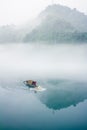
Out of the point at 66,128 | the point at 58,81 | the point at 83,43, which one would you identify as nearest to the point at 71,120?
the point at 66,128

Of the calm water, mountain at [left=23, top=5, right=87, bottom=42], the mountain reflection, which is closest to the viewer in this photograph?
the calm water

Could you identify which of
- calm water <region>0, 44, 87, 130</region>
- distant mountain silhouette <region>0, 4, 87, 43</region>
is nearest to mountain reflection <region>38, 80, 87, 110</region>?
calm water <region>0, 44, 87, 130</region>

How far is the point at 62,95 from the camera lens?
81.1 feet

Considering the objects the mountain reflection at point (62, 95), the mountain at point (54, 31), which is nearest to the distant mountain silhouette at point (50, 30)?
the mountain at point (54, 31)

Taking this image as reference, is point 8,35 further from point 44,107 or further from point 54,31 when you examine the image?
point 44,107

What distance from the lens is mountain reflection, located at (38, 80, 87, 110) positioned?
2223cm

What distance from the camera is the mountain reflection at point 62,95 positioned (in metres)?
22.2

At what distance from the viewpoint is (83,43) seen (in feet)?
306

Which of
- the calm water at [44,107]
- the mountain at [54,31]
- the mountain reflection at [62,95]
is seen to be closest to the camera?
the calm water at [44,107]

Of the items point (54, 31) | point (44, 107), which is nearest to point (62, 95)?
point (44, 107)

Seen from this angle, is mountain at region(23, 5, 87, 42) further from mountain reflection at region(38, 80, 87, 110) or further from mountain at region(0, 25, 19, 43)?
mountain reflection at region(38, 80, 87, 110)

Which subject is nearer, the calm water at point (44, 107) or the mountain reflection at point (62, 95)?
the calm water at point (44, 107)

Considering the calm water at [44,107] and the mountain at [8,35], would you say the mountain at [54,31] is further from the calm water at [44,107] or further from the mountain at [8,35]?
the calm water at [44,107]

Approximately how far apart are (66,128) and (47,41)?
86.1 m
